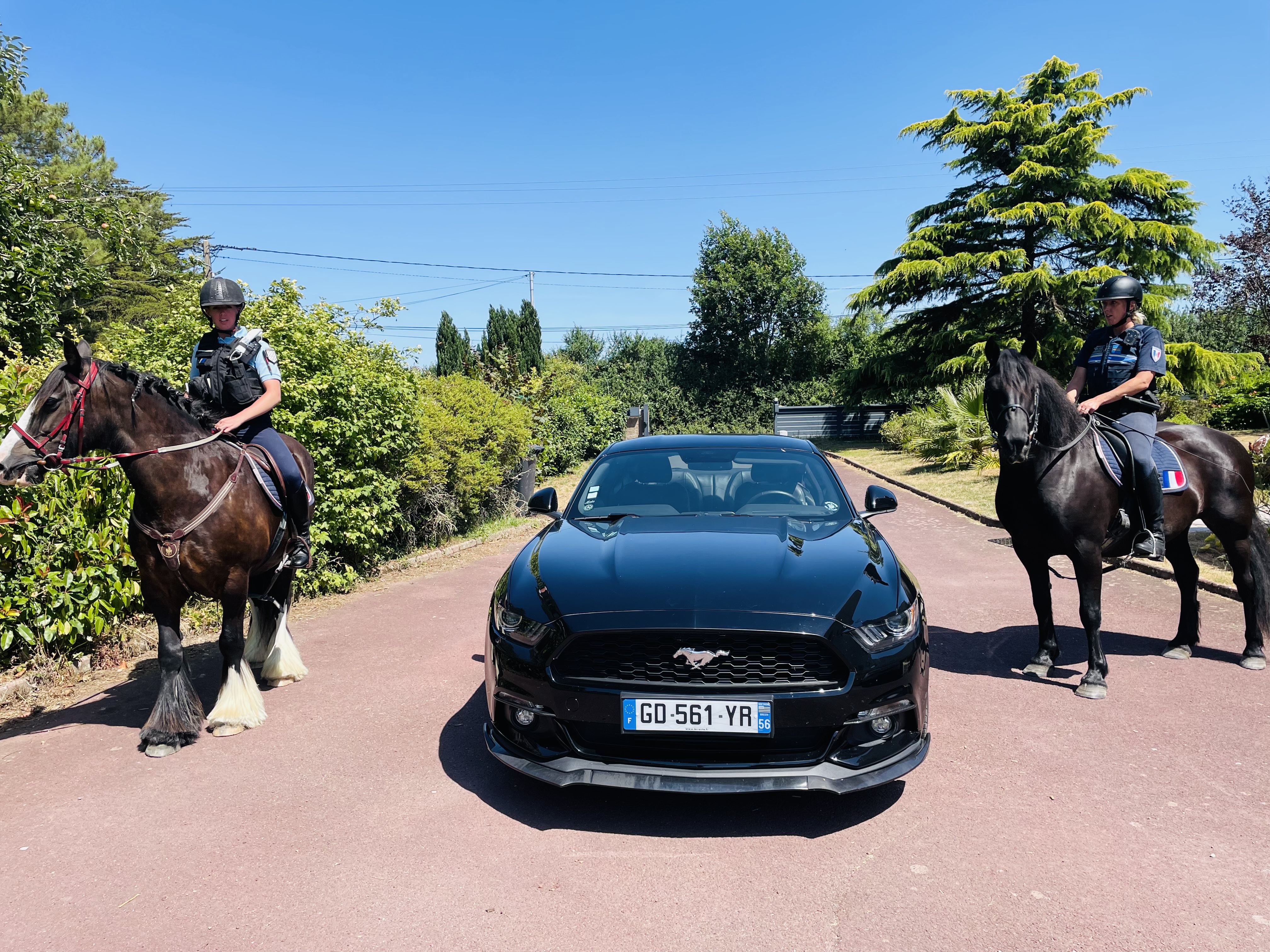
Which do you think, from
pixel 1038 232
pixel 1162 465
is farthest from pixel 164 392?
pixel 1038 232

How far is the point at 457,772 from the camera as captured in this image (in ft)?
13.5

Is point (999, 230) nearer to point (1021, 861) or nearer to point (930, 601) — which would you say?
point (930, 601)

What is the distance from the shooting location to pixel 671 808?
368cm

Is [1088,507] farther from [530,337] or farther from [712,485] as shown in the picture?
[530,337]

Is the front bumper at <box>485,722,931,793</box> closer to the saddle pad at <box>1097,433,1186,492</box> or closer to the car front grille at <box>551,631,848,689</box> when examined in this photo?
the car front grille at <box>551,631,848,689</box>

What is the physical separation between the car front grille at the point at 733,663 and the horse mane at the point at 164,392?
303 cm

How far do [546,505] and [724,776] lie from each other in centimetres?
241

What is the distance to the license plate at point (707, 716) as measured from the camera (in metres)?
3.26

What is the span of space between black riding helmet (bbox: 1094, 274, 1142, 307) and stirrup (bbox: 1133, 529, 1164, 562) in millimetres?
1588

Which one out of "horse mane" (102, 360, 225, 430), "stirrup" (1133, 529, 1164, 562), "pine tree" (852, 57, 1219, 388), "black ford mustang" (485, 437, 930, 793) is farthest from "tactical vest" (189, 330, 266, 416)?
"pine tree" (852, 57, 1219, 388)

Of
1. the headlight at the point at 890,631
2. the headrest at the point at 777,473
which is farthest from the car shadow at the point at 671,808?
the headrest at the point at 777,473

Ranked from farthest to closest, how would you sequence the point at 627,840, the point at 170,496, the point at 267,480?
the point at 267,480, the point at 170,496, the point at 627,840

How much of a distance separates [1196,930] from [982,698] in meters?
2.36

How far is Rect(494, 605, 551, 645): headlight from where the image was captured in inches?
140
